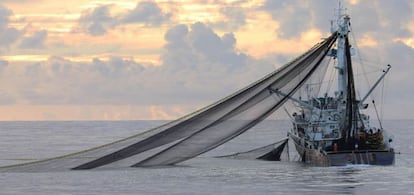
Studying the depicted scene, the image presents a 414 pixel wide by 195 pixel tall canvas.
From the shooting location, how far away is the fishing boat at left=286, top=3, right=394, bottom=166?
49.6 m

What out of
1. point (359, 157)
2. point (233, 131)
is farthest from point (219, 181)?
point (359, 157)

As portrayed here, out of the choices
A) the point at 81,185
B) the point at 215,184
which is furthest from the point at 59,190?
the point at 215,184

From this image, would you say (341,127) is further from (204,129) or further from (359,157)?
(204,129)

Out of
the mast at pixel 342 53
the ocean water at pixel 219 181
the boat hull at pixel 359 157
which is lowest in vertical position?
the ocean water at pixel 219 181

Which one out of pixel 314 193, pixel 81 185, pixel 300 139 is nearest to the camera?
pixel 314 193

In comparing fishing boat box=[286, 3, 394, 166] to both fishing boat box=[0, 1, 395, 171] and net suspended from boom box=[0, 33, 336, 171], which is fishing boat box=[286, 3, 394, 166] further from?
net suspended from boom box=[0, 33, 336, 171]

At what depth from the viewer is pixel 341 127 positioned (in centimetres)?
5328

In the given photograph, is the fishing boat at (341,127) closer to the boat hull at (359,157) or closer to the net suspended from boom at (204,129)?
the boat hull at (359,157)

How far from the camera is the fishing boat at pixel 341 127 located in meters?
49.6

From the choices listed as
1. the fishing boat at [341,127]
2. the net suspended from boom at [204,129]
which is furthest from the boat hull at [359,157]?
the net suspended from boom at [204,129]

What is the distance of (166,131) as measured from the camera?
125 ft

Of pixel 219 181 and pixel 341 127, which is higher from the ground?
pixel 341 127

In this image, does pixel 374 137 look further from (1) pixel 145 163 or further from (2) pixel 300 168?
(1) pixel 145 163

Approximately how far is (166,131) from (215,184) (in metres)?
4.34
